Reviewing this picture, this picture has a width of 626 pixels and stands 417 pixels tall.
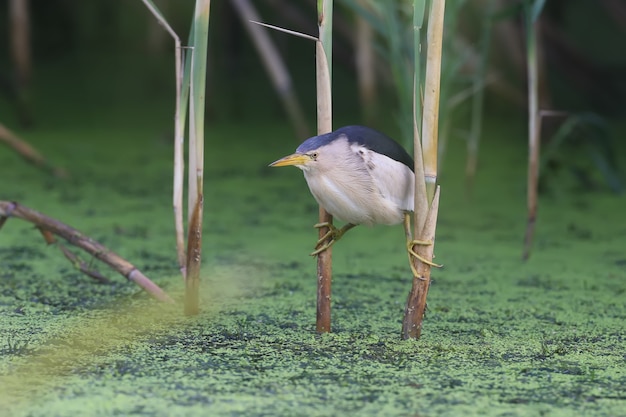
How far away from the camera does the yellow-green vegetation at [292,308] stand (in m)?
1.50

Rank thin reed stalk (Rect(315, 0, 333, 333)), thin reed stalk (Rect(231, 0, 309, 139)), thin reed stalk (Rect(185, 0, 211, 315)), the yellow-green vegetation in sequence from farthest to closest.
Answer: thin reed stalk (Rect(231, 0, 309, 139)) < thin reed stalk (Rect(185, 0, 211, 315)) < thin reed stalk (Rect(315, 0, 333, 333)) < the yellow-green vegetation

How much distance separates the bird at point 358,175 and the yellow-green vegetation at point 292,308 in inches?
9.2

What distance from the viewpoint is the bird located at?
159 cm

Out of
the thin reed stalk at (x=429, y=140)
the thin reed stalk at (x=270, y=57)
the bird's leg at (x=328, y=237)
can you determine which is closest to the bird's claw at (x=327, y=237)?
the bird's leg at (x=328, y=237)

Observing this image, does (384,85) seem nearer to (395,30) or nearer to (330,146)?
(395,30)

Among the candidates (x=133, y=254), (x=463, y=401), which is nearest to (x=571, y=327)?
(x=463, y=401)

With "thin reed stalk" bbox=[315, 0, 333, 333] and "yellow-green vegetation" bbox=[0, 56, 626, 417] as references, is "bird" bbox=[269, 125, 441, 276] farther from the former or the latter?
"yellow-green vegetation" bbox=[0, 56, 626, 417]

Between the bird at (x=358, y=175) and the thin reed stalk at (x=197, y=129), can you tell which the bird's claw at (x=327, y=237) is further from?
the thin reed stalk at (x=197, y=129)

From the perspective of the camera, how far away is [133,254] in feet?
8.11

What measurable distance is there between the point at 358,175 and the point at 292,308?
0.51 m

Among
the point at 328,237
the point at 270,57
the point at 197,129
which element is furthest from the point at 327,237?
the point at 270,57

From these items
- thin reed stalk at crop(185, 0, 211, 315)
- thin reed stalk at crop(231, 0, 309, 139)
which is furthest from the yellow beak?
thin reed stalk at crop(231, 0, 309, 139)

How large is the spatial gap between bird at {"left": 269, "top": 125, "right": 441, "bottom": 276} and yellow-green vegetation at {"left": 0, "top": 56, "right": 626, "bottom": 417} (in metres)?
0.23

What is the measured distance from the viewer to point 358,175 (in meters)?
1.61
